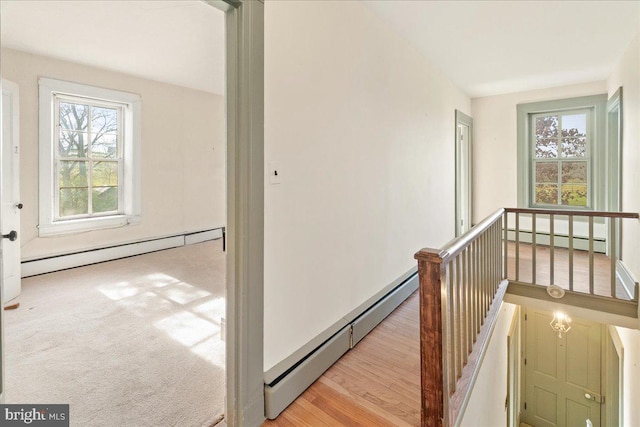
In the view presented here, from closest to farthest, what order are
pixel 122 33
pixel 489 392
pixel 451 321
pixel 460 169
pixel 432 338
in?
pixel 432 338
pixel 451 321
pixel 489 392
pixel 122 33
pixel 460 169

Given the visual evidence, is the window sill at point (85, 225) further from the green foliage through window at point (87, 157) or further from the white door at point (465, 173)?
the white door at point (465, 173)

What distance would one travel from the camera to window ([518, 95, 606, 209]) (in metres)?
4.74

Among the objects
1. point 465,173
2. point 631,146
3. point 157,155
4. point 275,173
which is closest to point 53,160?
point 157,155

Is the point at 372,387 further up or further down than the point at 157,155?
further down

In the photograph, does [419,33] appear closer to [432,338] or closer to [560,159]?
[432,338]

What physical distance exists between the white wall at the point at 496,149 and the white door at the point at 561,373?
2.15 m

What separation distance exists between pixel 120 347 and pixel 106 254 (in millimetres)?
2579

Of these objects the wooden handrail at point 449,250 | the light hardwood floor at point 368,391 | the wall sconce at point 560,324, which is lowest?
the wall sconce at point 560,324

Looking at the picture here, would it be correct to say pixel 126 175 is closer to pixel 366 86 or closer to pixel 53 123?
pixel 53 123

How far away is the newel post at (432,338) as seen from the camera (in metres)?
1.51

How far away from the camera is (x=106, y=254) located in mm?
4398

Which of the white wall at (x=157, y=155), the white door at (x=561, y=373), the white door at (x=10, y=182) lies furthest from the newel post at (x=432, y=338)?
the white door at (x=561, y=373)

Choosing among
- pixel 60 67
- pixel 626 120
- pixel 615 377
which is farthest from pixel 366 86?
pixel 615 377

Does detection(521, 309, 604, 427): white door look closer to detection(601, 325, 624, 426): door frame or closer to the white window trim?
detection(601, 325, 624, 426): door frame
